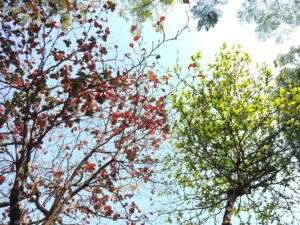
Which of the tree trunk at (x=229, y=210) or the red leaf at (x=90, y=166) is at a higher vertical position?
the red leaf at (x=90, y=166)

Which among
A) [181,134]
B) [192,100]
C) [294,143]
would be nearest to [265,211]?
[294,143]

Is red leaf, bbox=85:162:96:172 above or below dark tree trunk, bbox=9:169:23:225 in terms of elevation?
above

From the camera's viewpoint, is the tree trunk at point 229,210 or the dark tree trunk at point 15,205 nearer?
the dark tree trunk at point 15,205

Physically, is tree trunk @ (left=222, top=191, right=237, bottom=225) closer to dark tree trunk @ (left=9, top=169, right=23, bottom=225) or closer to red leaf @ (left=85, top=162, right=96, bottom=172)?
red leaf @ (left=85, top=162, right=96, bottom=172)

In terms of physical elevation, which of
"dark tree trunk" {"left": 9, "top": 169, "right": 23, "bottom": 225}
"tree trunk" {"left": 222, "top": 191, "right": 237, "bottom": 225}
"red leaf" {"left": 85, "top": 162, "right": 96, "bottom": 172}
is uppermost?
"red leaf" {"left": 85, "top": 162, "right": 96, "bottom": 172}

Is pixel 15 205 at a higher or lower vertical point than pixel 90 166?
lower

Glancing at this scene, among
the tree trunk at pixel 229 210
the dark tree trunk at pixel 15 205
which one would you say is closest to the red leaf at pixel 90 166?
the dark tree trunk at pixel 15 205

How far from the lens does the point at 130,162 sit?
8.16 meters

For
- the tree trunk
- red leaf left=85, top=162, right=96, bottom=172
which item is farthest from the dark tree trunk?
the tree trunk

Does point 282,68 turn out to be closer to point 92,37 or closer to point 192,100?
point 192,100

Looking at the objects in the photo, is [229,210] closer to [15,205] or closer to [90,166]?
[90,166]

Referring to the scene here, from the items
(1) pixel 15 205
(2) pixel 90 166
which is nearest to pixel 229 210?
(2) pixel 90 166

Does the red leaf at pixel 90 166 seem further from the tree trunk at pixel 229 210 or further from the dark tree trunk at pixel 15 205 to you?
the tree trunk at pixel 229 210

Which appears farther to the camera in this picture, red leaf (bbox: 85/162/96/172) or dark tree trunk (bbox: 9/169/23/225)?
red leaf (bbox: 85/162/96/172)
